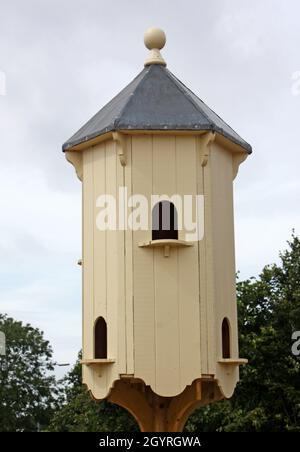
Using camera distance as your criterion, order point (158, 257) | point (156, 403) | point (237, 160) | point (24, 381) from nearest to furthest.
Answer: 1. point (158, 257)
2. point (156, 403)
3. point (237, 160)
4. point (24, 381)

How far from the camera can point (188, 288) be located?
7.95 m

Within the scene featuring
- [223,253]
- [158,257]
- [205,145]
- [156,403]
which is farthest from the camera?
[156,403]

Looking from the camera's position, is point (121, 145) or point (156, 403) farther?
point (156, 403)

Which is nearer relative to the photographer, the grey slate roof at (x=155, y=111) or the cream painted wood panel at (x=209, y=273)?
the cream painted wood panel at (x=209, y=273)

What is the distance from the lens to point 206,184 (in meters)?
8.19

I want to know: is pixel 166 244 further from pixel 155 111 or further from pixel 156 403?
pixel 156 403

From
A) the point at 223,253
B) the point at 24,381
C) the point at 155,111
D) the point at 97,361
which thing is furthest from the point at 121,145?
the point at 24,381

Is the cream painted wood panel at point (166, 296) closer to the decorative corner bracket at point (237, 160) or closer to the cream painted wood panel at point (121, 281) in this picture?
the cream painted wood panel at point (121, 281)

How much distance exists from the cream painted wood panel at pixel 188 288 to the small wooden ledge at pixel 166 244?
0.09 metres

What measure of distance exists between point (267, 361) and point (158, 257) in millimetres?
10039

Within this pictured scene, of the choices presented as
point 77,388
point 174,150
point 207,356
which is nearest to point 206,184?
point 174,150

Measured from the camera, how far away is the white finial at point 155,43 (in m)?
8.84

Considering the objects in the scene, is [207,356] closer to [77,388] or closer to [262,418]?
[262,418]

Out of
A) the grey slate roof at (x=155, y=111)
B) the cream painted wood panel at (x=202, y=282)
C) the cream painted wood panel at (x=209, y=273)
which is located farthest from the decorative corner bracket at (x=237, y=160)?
the cream painted wood panel at (x=202, y=282)
